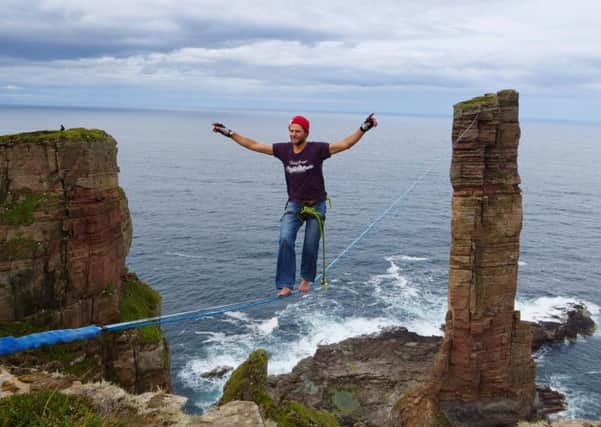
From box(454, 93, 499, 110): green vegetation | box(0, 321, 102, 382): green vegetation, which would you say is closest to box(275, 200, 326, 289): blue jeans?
box(0, 321, 102, 382): green vegetation

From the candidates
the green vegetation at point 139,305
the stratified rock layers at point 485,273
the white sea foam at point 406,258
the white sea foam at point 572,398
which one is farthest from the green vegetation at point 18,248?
the white sea foam at point 406,258

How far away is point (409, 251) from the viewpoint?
2867 inches

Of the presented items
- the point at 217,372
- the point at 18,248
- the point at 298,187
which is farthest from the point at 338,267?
the point at 298,187

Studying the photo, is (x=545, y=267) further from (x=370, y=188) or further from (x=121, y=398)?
(x=121, y=398)

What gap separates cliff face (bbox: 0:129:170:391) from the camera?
20.5 meters

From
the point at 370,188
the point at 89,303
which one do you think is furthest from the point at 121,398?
the point at 370,188

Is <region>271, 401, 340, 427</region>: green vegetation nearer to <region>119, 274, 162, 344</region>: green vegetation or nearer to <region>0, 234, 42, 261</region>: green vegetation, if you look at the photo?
<region>119, 274, 162, 344</region>: green vegetation

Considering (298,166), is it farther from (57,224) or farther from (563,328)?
(563,328)

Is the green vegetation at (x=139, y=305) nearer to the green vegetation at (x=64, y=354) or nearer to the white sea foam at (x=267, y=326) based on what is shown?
the green vegetation at (x=64, y=354)

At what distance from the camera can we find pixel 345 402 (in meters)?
40.4

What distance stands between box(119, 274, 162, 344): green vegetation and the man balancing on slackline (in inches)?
543

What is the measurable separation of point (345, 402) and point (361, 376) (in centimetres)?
338

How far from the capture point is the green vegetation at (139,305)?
2439 centimetres

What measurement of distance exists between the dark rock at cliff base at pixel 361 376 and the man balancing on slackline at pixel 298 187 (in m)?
28.5
